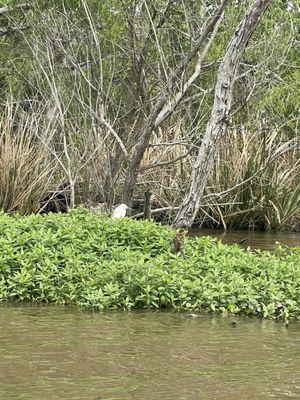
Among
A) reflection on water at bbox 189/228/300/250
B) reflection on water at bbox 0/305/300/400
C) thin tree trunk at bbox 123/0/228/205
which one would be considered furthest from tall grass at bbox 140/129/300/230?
reflection on water at bbox 0/305/300/400

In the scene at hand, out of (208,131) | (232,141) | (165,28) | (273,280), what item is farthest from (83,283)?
(232,141)

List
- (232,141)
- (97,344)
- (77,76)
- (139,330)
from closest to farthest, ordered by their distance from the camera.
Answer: (97,344) → (139,330) → (77,76) → (232,141)

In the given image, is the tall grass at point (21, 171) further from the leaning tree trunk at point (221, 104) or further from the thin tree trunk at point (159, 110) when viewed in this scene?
the leaning tree trunk at point (221, 104)

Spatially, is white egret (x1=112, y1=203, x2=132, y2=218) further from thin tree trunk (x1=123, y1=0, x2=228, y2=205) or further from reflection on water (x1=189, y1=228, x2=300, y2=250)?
reflection on water (x1=189, y1=228, x2=300, y2=250)

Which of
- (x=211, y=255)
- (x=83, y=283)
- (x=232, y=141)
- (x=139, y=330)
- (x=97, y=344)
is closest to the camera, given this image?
(x=97, y=344)

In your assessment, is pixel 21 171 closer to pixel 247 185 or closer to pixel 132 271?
pixel 247 185

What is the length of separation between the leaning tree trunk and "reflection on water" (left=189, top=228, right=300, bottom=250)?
3849mm

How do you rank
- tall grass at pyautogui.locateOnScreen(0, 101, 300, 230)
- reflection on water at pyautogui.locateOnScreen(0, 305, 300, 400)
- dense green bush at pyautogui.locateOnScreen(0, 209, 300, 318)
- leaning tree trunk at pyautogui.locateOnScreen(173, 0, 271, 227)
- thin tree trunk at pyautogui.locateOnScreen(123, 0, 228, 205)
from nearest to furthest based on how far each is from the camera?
reflection on water at pyautogui.locateOnScreen(0, 305, 300, 400)
dense green bush at pyautogui.locateOnScreen(0, 209, 300, 318)
leaning tree trunk at pyautogui.locateOnScreen(173, 0, 271, 227)
thin tree trunk at pyautogui.locateOnScreen(123, 0, 228, 205)
tall grass at pyautogui.locateOnScreen(0, 101, 300, 230)

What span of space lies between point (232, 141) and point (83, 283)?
29.0 feet

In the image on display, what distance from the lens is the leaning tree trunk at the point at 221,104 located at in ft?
29.2

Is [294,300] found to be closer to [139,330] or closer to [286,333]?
[286,333]

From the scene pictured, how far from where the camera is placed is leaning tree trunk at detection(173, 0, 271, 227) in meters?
8.89

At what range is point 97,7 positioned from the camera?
40.6 ft

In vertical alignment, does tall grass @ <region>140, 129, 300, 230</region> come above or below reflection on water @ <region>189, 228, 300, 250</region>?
above
